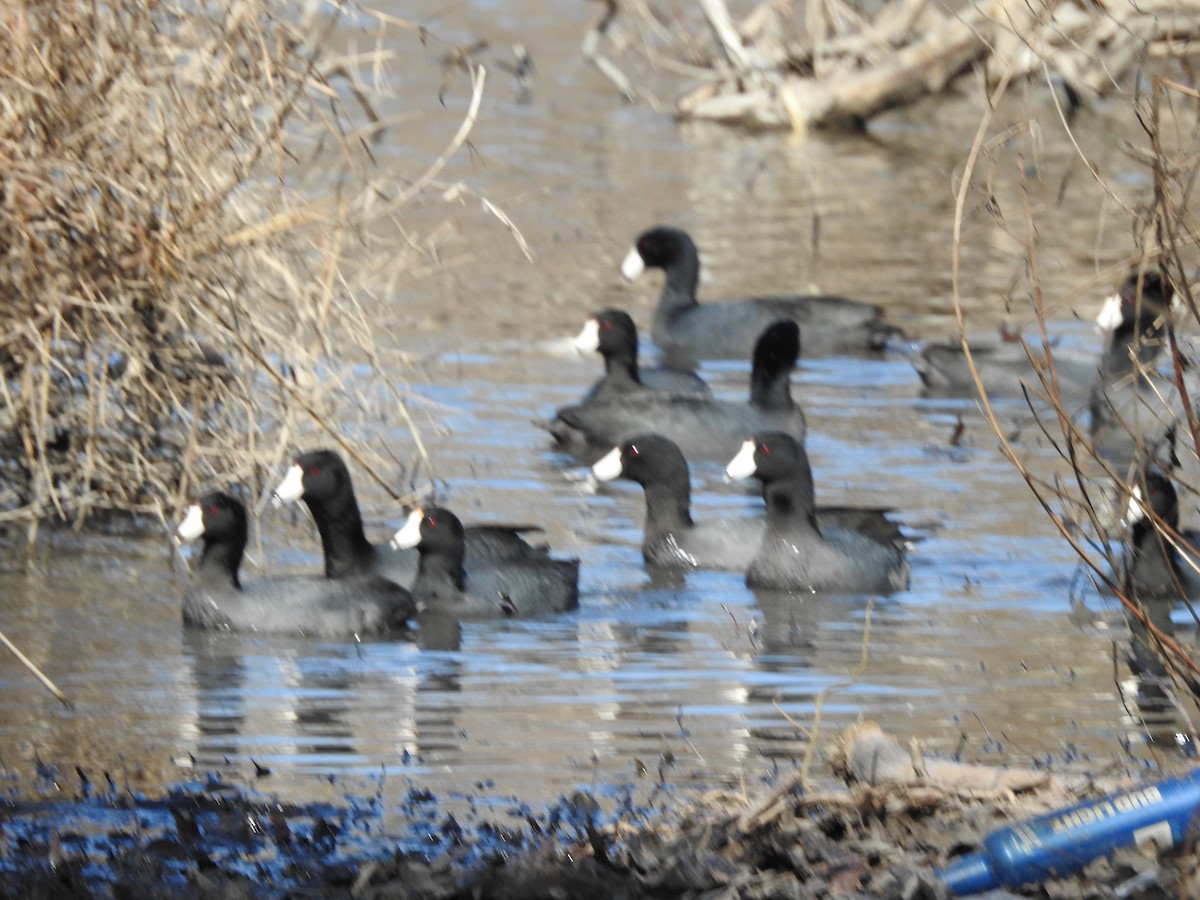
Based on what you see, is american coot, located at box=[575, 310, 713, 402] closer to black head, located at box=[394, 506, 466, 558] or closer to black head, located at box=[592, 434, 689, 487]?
black head, located at box=[592, 434, 689, 487]

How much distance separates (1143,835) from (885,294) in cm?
1309

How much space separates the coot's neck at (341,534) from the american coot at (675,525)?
4.87 feet

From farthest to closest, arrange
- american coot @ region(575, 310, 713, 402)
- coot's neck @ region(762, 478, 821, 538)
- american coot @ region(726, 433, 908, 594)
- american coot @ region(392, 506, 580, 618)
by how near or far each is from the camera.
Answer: american coot @ region(575, 310, 713, 402) → coot's neck @ region(762, 478, 821, 538) → american coot @ region(726, 433, 908, 594) → american coot @ region(392, 506, 580, 618)

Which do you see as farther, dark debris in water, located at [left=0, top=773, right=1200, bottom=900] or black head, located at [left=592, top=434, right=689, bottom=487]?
black head, located at [left=592, top=434, right=689, bottom=487]

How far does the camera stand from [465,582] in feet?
32.1

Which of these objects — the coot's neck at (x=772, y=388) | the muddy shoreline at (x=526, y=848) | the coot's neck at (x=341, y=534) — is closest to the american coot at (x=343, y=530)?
the coot's neck at (x=341, y=534)

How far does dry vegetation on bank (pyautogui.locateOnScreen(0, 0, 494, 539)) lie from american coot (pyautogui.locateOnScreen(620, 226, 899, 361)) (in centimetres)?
583

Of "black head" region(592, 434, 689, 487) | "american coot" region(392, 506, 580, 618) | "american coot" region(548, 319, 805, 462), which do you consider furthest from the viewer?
"american coot" region(548, 319, 805, 462)

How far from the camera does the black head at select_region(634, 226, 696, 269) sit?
16734mm

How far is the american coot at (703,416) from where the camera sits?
1299cm

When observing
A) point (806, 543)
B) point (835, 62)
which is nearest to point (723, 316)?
point (806, 543)

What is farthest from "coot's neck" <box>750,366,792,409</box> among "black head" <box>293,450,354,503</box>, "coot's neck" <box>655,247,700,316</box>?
"black head" <box>293,450,354,503</box>

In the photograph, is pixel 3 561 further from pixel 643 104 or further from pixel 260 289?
pixel 643 104

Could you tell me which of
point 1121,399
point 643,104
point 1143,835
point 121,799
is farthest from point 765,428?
point 643,104
